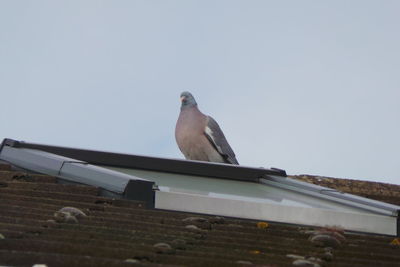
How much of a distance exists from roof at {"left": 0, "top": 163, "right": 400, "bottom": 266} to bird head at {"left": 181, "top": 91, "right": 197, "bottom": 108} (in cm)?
460

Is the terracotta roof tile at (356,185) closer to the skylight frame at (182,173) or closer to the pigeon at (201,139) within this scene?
the pigeon at (201,139)

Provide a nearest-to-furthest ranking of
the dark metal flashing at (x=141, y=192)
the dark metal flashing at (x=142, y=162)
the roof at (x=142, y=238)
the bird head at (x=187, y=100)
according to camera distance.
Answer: the roof at (x=142, y=238), the dark metal flashing at (x=141, y=192), the dark metal flashing at (x=142, y=162), the bird head at (x=187, y=100)

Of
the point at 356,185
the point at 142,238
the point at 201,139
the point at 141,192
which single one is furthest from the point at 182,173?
the point at 201,139

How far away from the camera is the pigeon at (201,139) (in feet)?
27.1

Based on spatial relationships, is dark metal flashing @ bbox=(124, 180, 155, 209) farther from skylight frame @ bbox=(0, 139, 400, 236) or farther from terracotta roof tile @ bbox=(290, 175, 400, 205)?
terracotta roof tile @ bbox=(290, 175, 400, 205)

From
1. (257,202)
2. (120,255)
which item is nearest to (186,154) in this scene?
(257,202)

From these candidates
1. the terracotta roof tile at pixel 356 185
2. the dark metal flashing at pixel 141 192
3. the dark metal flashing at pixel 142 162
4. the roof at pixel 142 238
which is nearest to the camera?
the roof at pixel 142 238

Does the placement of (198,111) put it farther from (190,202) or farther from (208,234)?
(208,234)

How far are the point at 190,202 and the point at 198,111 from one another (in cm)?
456

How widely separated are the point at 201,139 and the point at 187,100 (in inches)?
34.3

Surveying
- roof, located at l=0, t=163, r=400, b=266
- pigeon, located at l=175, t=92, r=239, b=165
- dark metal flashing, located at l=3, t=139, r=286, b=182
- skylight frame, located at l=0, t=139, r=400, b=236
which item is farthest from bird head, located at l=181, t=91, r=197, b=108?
roof, located at l=0, t=163, r=400, b=266

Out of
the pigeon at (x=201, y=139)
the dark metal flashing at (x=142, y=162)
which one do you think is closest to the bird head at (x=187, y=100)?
the pigeon at (x=201, y=139)

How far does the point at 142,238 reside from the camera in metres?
3.29

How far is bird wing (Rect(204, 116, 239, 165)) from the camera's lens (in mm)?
8297
